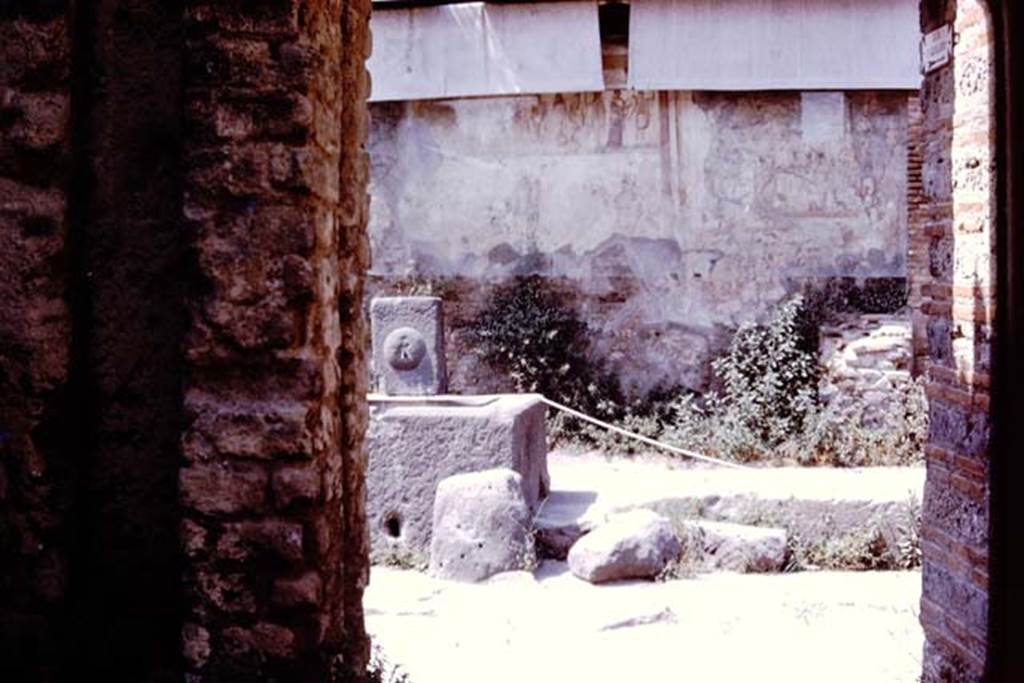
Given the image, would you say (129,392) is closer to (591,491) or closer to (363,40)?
(363,40)

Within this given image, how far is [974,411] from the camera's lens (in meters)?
3.54

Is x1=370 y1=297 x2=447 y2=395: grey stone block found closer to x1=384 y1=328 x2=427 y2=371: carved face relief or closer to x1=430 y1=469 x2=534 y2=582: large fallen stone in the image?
x1=384 y1=328 x2=427 y2=371: carved face relief

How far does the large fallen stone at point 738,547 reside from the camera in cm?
708

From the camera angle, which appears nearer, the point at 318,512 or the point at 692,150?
the point at 318,512

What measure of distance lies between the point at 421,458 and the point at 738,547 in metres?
2.41

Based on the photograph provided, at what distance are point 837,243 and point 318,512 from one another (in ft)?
33.2

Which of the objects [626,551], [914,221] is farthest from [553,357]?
[626,551]

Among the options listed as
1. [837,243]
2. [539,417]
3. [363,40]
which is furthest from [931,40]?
[837,243]

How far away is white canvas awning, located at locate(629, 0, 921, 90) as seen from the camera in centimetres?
1192

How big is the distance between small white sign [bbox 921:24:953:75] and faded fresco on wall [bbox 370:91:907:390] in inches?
319

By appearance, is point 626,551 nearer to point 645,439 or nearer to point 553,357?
point 645,439

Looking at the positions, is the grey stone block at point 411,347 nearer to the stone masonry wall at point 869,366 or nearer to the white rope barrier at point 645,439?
the white rope barrier at point 645,439

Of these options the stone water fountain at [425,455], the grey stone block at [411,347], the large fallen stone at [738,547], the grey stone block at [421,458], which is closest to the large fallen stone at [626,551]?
the large fallen stone at [738,547]

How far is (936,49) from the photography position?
3.88 meters
